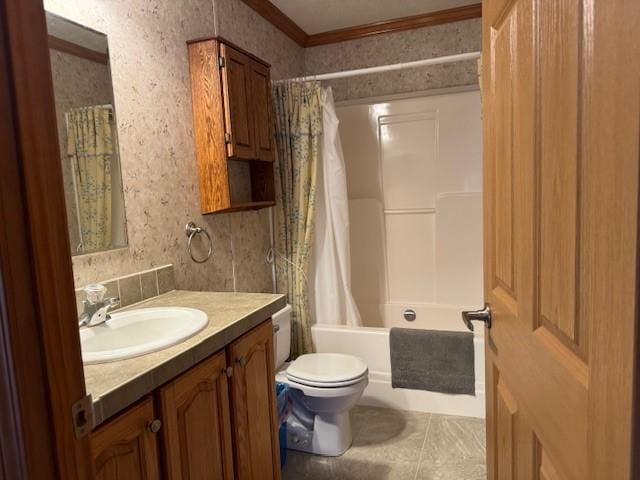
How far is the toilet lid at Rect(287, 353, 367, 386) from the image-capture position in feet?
6.48

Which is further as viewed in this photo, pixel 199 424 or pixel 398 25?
pixel 398 25

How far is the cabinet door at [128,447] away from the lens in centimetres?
86

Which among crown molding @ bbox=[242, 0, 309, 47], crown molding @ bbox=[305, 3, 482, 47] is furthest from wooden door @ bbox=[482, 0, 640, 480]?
crown molding @ bbox=[305, 3, 482, 47]

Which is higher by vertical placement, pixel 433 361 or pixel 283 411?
pixel 433 361

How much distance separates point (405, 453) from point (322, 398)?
0.51 metres

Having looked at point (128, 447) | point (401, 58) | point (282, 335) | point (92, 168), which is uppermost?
point (401, 58)

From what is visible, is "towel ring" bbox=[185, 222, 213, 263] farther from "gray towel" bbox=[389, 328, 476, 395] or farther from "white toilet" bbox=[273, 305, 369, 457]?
"gray towel" bbox=[389, 328, 476, 395]

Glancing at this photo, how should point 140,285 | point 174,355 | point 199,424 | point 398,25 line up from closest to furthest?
point 174,355 < point 199,424 < point 140,285 < point 398,25

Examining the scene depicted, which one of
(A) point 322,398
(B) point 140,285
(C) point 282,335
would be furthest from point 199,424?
(C) point 282,335

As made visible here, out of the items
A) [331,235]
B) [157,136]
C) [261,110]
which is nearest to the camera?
[157,136]

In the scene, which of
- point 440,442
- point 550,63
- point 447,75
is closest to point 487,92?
point 550,63

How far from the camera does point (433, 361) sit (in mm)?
2346

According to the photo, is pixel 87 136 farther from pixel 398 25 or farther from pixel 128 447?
pixel 398 25

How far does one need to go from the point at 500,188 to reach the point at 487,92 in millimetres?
280
